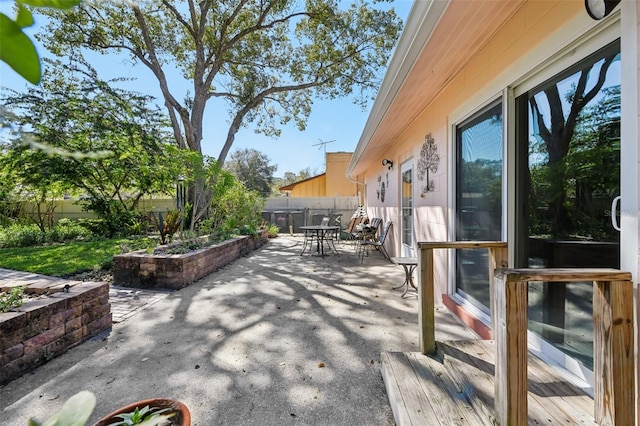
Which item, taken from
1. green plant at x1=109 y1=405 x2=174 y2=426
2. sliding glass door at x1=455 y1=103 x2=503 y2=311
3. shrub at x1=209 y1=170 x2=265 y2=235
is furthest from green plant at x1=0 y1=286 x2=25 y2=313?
shrub at x1=209 y1=170 x2=265 y2=235

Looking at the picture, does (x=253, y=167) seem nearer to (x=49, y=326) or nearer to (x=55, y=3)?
(x=49, y=326)

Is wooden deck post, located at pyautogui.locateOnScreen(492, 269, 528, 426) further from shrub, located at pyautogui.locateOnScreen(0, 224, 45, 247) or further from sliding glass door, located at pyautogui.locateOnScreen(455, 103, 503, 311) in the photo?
shrub, located at pyautogui.locateOnScreen(0, 224, 45, 247)

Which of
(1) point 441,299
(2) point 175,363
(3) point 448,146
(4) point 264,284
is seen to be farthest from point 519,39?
(4) point 264,284

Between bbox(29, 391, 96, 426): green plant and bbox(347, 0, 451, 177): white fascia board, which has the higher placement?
bbox(347, 0, 451, 177): white fascia board

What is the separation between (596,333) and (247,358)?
2.25 m

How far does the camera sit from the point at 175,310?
370 centimetres

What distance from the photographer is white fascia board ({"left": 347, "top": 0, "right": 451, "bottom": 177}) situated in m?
2.09

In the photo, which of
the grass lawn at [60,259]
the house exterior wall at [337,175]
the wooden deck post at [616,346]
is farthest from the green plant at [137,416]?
the house exterior wall at [337,175]

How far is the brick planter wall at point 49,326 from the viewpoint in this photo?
2.26 m

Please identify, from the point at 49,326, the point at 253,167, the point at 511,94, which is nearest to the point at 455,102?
the point at 511,94

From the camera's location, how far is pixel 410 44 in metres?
2.49

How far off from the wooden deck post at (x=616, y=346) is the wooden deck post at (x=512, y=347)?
0.38 metres

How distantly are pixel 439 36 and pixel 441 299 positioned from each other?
9.40 feet

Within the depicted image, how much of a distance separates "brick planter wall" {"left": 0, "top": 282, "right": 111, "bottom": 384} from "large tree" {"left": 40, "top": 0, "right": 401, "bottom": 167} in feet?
21.6
